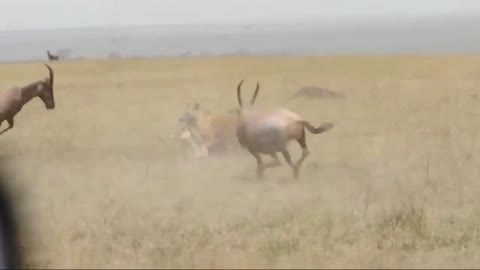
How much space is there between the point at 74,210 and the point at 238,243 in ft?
1.06

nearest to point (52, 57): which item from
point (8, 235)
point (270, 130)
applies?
point (270, 130)

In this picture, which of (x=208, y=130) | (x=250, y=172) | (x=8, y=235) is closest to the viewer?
(x=8, y=235)

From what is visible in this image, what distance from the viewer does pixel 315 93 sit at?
1.82 meters

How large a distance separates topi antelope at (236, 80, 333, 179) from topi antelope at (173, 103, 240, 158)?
0.03 m

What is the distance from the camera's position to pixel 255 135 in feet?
5.90

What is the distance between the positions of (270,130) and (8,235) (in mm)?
685

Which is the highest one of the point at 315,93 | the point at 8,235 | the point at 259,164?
the point at 315,93

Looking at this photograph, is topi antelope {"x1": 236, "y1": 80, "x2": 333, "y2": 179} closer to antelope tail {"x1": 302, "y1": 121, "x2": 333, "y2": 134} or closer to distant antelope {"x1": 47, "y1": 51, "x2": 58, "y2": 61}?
antelope tail {"x1": 302, "y1": 121, "x2": 333, "y2": 134}

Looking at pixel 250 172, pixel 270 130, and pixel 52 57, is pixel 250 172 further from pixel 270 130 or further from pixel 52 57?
pixel 52 57

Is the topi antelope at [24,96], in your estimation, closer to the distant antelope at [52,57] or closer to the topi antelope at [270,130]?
the distant antelope at [52,57]

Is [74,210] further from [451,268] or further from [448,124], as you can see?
[448,124]

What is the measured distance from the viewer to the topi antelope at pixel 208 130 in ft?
5.94

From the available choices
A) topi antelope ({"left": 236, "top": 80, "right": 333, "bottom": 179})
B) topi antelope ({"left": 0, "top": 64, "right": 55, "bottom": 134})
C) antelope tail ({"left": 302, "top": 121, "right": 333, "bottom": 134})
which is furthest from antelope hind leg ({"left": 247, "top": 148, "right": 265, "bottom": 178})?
topi antelope ({"left": 0, "top": 64, "right": 55, "bottom": 134})

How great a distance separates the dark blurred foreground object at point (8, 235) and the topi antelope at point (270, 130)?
1.97 ft
